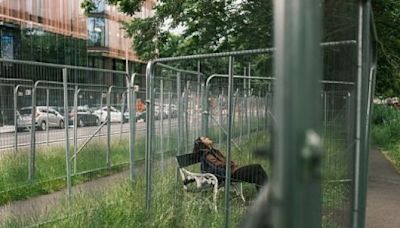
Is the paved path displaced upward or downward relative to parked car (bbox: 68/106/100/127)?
downward

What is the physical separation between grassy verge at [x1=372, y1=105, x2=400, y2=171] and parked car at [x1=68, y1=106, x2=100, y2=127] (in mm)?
9149

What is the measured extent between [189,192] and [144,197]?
516 millimetres

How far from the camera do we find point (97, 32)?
169 feet

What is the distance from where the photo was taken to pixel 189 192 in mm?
6391

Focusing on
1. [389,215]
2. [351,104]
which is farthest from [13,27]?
[351,104]

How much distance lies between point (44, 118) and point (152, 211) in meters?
4.34

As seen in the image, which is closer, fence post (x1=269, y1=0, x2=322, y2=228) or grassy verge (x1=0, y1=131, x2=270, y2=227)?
fence post (x1=269, y1=0, x2=322, y2=228)

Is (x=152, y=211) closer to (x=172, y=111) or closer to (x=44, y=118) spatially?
(x=172, y=111)

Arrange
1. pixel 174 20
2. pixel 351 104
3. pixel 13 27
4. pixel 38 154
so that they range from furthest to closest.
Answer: pixel 13 27 < pixel 174 20 < pixel 38 154 < pixel 351 104

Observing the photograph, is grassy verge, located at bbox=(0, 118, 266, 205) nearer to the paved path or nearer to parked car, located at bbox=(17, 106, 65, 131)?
parked car, located at bbox=(17, 106, 65, 131)

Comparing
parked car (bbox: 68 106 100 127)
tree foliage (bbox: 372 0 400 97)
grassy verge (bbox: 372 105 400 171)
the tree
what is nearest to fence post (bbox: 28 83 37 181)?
parked car (bbox: 68 106 100 127)

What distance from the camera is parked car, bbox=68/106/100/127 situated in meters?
9.87

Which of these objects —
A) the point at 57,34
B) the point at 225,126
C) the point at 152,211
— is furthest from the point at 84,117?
the point at 57,34

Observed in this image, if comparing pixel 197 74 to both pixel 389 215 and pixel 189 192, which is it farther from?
pixel 389 215
